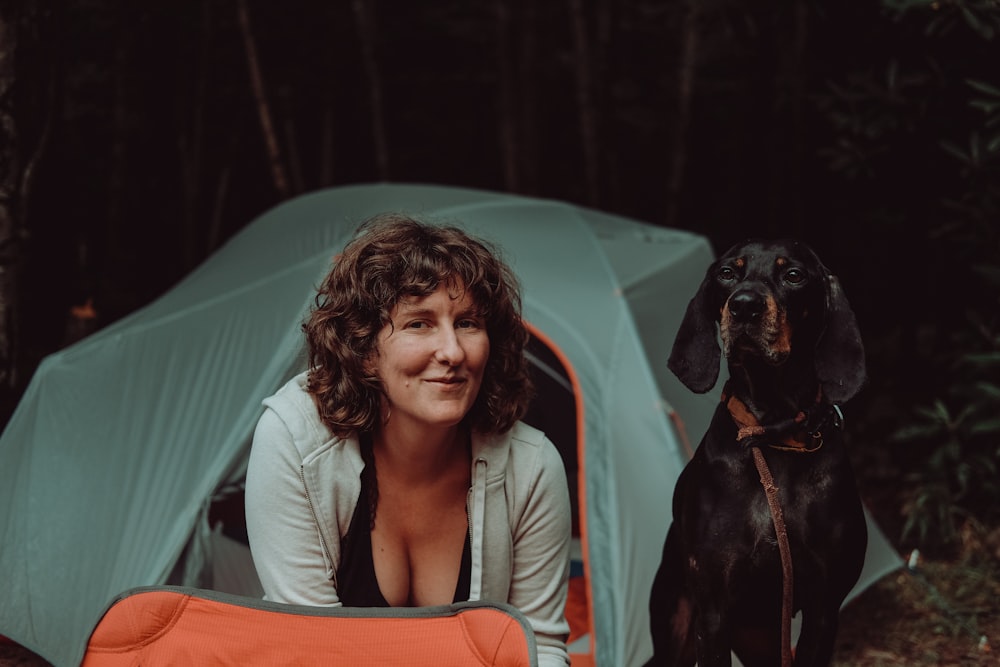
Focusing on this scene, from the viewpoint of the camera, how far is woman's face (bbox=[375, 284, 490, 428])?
2.02 meters

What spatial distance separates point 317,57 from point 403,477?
27.9 feet

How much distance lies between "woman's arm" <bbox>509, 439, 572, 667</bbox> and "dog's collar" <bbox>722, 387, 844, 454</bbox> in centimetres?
39

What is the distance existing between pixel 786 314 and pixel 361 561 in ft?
3.27

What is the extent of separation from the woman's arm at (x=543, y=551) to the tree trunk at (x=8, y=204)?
8.01 feet

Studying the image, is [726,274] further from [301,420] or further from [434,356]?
[301,420]

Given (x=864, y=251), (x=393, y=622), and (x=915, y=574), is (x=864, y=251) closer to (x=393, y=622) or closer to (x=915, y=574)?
(x=915, y=574)

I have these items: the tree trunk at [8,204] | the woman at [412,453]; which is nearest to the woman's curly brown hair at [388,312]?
the woman at [412,453]

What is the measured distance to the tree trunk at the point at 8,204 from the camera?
3.66 metres

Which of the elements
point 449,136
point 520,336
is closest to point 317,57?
point 449,136

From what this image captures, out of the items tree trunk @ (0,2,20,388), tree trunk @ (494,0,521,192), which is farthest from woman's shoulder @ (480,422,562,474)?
tree trunk @ (494,0,521,192)

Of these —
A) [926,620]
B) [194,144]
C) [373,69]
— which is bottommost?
[926,620]

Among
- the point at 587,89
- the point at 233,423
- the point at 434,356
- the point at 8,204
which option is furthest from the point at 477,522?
the point at 587,89

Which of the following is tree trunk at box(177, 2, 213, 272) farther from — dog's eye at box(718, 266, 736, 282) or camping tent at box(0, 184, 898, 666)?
dog's eye at box(718, 266, 736, 282)

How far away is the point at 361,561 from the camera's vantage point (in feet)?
7.22
